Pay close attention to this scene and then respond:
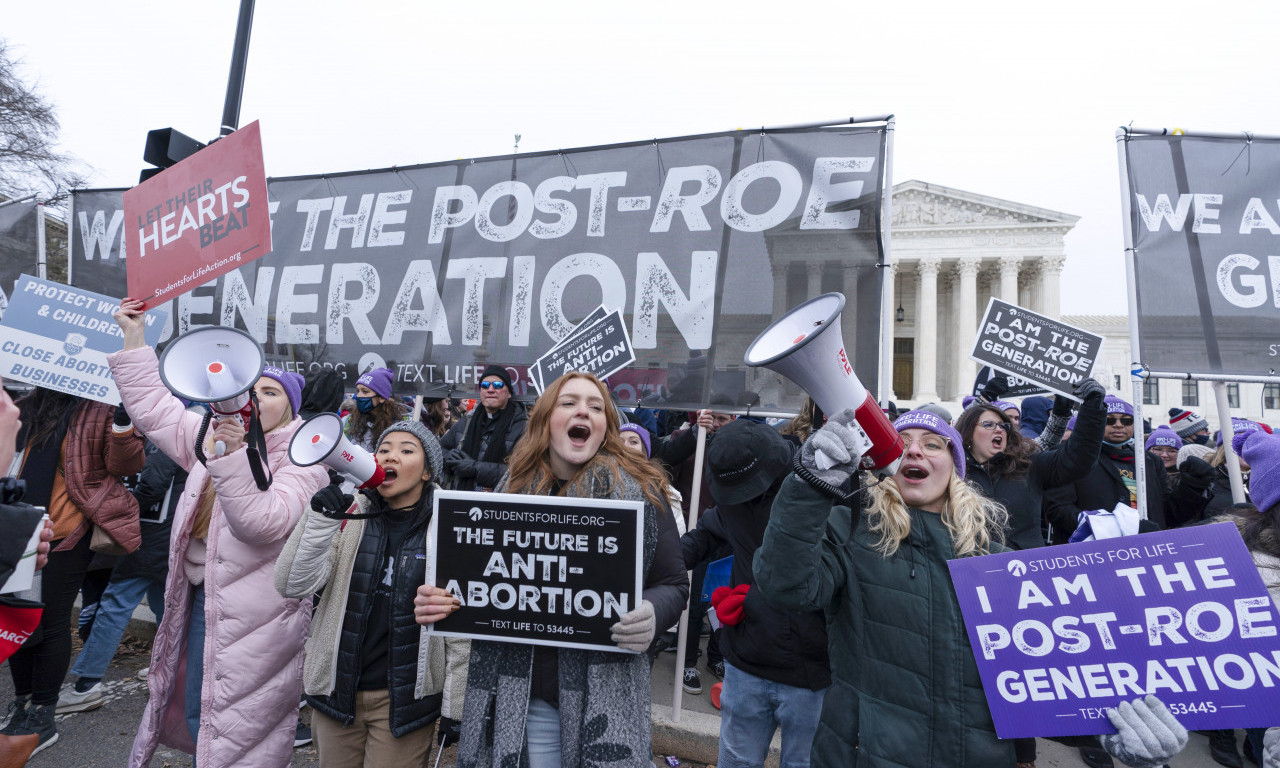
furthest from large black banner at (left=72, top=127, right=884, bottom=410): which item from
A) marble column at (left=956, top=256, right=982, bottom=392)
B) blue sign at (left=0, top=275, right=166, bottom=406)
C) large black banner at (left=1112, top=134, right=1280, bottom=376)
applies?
marble column at (left=956, top=256, right=982, bottom=392)

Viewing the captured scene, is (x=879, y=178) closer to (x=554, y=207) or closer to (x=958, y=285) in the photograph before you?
(x=554, y=207)

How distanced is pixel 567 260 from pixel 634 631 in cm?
354

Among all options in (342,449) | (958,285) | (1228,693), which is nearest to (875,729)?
(1228,693)

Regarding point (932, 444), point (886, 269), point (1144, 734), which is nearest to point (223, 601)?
point (932, 444)

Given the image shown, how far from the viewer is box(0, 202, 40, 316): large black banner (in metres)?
6.30

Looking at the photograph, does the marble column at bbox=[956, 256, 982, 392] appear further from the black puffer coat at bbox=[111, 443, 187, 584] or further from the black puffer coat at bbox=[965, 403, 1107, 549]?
the black puffer coat at bbox=[111, 443, 187, 584]

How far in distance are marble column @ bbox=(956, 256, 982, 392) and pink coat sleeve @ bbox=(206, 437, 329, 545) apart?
52.2 meters

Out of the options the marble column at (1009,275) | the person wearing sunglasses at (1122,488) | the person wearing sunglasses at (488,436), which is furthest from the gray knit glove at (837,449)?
the marble column at (1009,275)

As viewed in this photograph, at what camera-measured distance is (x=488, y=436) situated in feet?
14.9

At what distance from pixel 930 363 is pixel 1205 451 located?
46.7 m

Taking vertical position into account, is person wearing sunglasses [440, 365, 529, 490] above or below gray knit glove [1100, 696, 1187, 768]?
above

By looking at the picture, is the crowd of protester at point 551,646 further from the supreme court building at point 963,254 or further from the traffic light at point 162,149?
the supreme court building at point 963,254

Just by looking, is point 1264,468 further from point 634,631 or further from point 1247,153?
point 1247,153

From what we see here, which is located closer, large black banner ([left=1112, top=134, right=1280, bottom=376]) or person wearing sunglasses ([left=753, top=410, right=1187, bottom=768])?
person wearing sunglasses ([left=753, top=410, right=1187, bottom=768])
